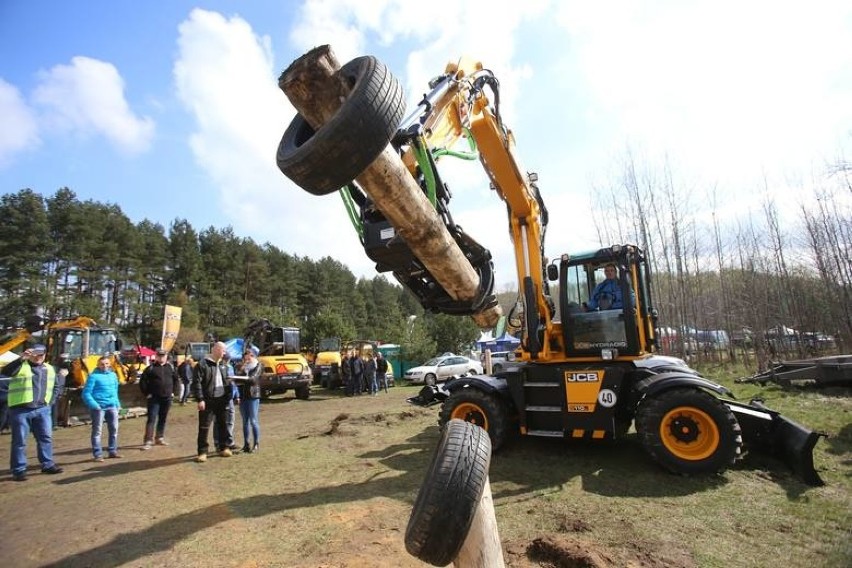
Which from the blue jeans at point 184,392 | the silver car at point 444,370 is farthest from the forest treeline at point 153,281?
the blue jeans at point 184,392

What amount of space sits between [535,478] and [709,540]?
7.00 ft

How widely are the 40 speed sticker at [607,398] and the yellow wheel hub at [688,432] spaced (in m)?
0.62

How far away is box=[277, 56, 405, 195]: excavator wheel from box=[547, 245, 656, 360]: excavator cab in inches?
193

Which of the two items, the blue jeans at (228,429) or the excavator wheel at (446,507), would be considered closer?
the excavator wheel at (446,507)

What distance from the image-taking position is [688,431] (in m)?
5.44

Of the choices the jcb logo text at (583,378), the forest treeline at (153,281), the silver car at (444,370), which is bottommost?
the silver car at (444,370)

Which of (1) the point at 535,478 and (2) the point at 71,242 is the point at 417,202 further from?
(2) the point at 71,242

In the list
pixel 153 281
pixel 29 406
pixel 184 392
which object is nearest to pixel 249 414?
pixel 29 406

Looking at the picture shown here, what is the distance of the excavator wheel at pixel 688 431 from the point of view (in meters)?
5.17

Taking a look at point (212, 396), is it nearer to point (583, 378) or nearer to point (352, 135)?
point (583, 378)

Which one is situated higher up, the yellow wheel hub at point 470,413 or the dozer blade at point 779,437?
the yellow wheel hub at point 470,413

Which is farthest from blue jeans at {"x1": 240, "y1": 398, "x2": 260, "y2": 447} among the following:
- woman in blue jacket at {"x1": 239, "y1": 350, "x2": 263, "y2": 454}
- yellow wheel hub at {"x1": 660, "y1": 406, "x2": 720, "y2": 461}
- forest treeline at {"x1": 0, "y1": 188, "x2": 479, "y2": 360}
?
forest treeline at {"x1": 0, "y1": 188, "x2": 479, "y2": 360}

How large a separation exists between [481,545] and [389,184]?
6.23 feet

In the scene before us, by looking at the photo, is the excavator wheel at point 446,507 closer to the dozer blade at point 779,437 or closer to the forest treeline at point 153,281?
the dozer blade at point 779,437
